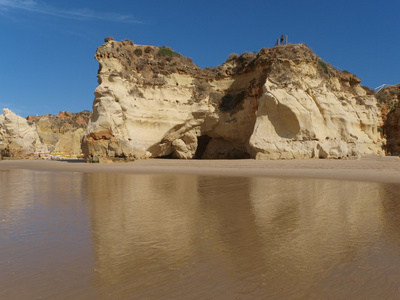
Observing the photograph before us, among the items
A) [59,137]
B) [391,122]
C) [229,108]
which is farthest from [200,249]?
[59,137]

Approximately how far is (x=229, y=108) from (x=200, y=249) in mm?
18274

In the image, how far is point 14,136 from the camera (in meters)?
28.9

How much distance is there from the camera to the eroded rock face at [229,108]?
55.9 feet

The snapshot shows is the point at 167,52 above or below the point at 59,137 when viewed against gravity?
above

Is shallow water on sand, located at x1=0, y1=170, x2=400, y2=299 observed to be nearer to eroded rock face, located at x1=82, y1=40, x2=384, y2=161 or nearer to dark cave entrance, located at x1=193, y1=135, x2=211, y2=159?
eroded rock face, located at x1=82, y1=40, x2=384, y2=161

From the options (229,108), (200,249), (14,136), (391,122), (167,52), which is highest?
(167,52)

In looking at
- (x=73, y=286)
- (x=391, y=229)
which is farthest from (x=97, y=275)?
(x=391, y=229)

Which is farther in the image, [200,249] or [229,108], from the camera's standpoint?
[229,108]

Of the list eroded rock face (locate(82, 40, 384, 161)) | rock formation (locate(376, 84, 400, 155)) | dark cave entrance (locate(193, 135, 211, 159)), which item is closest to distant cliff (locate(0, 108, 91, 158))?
eroded rock face (locate(82, 40, 384, 161))

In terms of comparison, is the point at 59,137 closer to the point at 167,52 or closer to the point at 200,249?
the point at 167,52

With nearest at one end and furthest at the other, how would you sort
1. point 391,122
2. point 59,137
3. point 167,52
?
1. point 167,52
2. point 391,122
3. point 59,137

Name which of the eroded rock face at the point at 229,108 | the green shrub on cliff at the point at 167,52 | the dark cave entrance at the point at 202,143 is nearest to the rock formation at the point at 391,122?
the eroded rock face at the point at 229,108

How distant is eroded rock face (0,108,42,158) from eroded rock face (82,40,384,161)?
50.1 feet

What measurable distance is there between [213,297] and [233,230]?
1.88 meters
